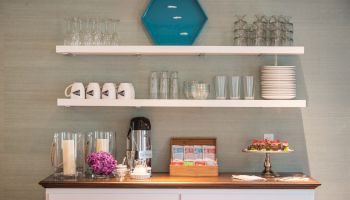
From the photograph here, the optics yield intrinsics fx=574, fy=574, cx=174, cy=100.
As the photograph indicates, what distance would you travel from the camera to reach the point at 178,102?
445 cm

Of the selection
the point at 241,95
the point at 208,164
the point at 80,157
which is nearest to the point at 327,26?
the point at 241,95

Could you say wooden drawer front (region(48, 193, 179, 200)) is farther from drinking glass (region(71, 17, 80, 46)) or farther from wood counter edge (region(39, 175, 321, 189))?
drinking glass (region(71, 17, 80, 46))

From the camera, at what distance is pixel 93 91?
454 centimetres

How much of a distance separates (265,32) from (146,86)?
1059 millimetres

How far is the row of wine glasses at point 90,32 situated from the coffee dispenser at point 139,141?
674 mm

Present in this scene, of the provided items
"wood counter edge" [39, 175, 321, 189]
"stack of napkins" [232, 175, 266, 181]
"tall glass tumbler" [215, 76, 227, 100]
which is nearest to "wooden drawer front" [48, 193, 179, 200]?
"wood counter edge" [39, 175, 321, 189]

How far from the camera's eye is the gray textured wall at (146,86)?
4.73 m

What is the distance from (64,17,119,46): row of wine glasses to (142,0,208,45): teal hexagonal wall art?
0.94 ft

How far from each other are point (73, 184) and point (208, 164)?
106 centimetres

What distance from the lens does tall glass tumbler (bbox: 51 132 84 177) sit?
170 inches

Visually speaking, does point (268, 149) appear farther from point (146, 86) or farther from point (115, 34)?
point (115, 34)

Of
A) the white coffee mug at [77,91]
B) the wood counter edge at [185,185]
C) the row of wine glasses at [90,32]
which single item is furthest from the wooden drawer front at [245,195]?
the row of wine glasses at [90,32]

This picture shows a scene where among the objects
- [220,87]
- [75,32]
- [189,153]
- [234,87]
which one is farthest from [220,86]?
[75,32]

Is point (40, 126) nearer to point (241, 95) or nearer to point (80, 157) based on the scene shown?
point (80, 157)
